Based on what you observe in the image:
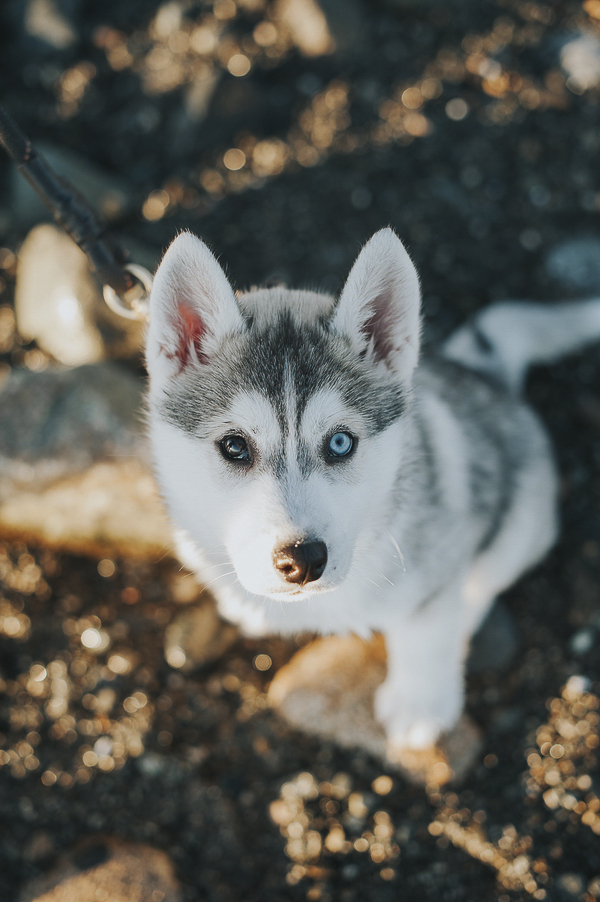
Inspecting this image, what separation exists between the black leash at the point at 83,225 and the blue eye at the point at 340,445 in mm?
1047

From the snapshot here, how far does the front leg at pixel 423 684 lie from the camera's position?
288 cm

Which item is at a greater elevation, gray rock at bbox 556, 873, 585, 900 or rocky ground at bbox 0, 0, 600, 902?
rocky ground at bbox 0, 0, 600, 902

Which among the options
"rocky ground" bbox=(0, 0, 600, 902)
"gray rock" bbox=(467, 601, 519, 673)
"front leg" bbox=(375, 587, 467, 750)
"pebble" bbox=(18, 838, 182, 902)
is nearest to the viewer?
"pebble" bbox=(18, 838, 182, 902)

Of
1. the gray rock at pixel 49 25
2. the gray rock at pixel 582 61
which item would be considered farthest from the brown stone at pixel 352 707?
the gray rock at pixel 49 25

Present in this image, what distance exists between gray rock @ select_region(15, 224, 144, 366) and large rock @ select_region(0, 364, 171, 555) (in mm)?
342

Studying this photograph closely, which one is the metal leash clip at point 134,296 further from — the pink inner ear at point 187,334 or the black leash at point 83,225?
the pink inner ear at point 187,334

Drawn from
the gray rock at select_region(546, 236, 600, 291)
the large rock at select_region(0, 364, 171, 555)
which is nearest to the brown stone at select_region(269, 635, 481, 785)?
the large rock at select_region(0, 364, 171, 555)

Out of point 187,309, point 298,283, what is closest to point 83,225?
point 187,309

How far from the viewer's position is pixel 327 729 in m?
3.24

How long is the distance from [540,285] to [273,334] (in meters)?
3.01

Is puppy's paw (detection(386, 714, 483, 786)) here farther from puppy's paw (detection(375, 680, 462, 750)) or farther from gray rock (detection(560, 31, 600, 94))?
gray rock (detection(560, 31, 600, 94))

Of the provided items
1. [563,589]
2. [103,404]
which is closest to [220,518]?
[103,404]

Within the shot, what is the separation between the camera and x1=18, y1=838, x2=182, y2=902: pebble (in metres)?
2.72

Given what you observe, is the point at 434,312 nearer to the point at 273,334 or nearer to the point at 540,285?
the point at 540,285
